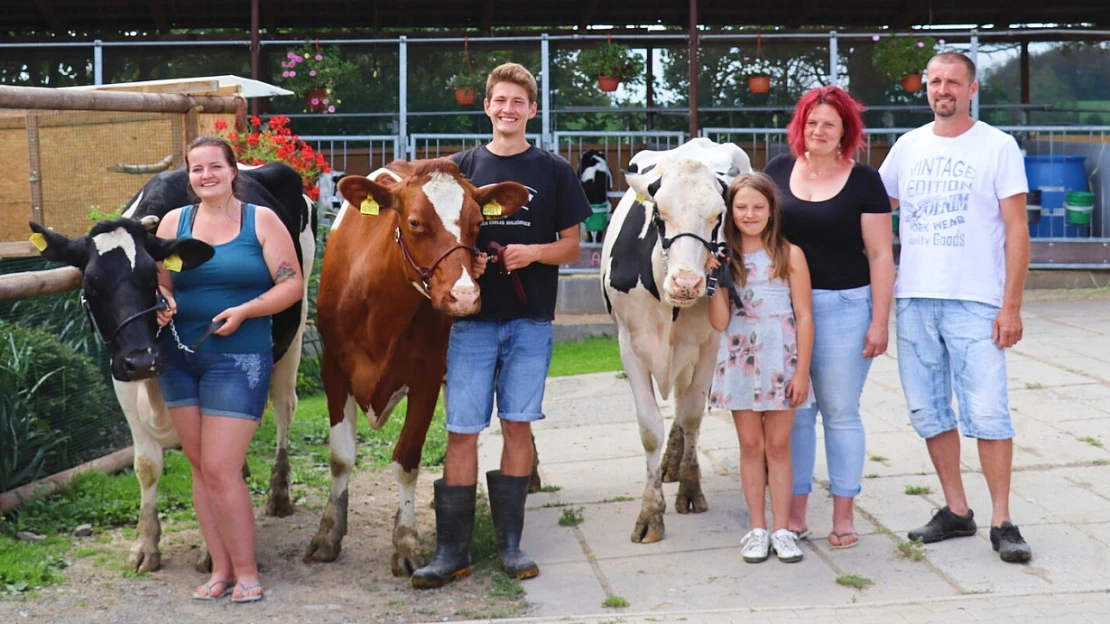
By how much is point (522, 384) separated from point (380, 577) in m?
1.02

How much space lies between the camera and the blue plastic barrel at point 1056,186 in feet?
44.3

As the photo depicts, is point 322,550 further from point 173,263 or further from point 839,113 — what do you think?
point 839,113

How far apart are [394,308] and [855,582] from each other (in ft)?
7.11

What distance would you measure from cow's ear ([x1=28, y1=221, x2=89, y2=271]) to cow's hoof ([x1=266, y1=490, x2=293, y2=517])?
190cm

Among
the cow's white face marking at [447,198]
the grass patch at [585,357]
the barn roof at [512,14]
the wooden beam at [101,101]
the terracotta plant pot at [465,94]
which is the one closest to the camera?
the cow's white face marking at [447,198]

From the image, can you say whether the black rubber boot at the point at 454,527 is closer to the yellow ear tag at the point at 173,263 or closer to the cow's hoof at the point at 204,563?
the cow's hoof at the point at 204,563

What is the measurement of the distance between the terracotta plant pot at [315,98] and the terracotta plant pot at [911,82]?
6.93 metres

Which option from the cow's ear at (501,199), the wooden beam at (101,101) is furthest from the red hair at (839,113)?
the wooden beam at (101,101)

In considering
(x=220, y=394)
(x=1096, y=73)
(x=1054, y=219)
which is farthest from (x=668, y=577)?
(x=1096, y=73)

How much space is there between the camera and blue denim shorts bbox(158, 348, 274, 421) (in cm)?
489

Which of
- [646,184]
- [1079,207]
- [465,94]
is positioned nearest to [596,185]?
[465,94]

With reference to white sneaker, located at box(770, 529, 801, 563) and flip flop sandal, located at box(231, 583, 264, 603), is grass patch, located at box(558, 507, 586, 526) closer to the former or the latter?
white sneaker, located at box(770, 529, 801, 563)

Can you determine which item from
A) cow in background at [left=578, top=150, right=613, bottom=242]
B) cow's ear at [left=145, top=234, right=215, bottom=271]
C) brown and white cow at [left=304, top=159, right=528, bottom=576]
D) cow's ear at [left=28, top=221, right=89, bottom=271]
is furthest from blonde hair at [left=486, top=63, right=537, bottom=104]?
cow in background at [left=578, top=150, right=613, bottom=242]

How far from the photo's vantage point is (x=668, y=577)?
17.0 ft
